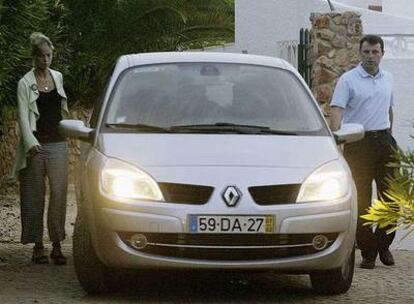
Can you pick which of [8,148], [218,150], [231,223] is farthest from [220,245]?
[8,148]

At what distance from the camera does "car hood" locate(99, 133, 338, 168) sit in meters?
8.11

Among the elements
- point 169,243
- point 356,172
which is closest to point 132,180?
point 169,243

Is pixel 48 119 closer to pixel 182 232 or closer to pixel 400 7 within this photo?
pixel 182 232

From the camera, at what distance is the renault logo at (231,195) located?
25.8 feet

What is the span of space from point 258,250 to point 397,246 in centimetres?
562

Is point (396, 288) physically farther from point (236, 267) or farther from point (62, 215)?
point (62, 215)

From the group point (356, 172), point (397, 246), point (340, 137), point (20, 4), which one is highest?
point (20, 4)

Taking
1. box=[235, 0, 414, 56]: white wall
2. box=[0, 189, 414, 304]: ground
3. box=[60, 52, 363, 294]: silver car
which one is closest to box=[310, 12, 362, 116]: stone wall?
box=[235, 0, 414, 56]: white wall

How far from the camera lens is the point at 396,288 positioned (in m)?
9.24

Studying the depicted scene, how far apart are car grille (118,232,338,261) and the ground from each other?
498mm

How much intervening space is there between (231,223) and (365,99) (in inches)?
118

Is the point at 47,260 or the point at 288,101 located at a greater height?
the point at 288,101

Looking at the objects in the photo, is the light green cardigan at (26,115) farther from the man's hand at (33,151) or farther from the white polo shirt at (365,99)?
the white polo shirt at (365,99)

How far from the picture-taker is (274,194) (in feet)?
26.2
